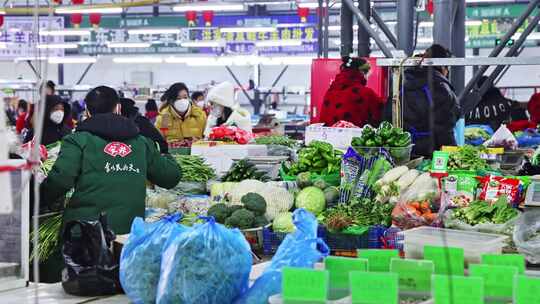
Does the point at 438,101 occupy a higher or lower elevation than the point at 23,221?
higher

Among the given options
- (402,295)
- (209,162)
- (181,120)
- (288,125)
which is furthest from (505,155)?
(288,125)

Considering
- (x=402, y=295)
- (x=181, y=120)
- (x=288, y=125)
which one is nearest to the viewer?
(x=402, y=295)

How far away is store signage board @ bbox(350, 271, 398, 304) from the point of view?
8.45 ft

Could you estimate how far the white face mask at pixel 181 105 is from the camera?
10031 mm

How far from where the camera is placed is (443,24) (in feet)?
29.4

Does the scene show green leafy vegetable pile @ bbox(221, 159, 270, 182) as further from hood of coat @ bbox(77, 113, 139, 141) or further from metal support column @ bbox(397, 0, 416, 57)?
metal support column @ bbox(397, 0, 416, 57)

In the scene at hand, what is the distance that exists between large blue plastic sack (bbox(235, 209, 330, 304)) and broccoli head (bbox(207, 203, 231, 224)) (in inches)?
68.9

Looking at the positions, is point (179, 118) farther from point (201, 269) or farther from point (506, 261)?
point (506, 261)

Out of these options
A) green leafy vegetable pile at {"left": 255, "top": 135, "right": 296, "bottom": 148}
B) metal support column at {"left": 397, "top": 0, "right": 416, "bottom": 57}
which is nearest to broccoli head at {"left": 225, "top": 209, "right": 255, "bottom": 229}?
green leafy vegetable pile at {"left": 255, "top": 135, "right": 296, "bottom": 148}

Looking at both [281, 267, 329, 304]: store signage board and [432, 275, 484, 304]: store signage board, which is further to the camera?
[281, 267, 329, 304]: store signage board

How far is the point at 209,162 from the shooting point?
23.6ft

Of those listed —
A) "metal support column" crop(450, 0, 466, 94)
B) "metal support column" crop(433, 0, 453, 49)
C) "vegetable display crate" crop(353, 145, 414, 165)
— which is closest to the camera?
"vegetable display crate" crop(353, 145, 414, 165)

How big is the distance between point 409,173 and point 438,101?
5.92ft

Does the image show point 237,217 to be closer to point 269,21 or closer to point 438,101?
point 438,101
